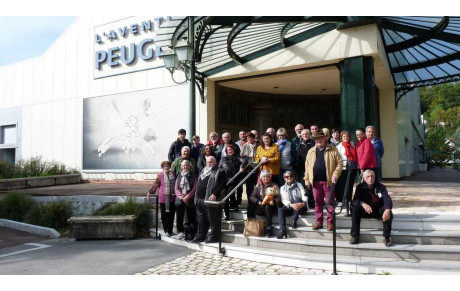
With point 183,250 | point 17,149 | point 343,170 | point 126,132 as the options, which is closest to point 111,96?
point 126,132

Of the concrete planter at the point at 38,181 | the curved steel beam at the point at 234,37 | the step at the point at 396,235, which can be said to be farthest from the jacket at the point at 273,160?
the concrete planter at the point at 38,181

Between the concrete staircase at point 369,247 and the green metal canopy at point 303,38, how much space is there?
14.6 ft

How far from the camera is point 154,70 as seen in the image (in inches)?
541

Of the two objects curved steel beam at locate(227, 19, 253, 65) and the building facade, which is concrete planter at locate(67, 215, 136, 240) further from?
the building facade

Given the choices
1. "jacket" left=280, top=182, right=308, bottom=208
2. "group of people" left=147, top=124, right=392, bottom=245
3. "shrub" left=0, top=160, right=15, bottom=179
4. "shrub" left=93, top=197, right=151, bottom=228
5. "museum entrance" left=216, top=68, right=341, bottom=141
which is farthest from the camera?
"shrub" left=0, top=160, right=15, bottom=179

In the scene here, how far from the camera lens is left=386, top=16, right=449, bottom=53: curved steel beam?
31.1 feet

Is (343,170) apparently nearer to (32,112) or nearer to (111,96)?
(111,96)

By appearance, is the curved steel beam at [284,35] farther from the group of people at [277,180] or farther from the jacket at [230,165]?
the jacket at [230,165]

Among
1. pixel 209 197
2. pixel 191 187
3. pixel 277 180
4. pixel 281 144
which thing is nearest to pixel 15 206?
pixel 191 187

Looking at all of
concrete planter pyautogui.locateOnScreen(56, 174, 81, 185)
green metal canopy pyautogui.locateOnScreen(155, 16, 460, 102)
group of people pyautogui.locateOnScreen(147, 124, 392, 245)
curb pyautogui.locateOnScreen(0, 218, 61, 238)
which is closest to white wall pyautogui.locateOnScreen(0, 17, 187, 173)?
concrete planter pyautogui.locateOnScreen(56, 174, 81, 185)

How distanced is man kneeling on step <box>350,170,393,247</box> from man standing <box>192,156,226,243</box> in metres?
2.11

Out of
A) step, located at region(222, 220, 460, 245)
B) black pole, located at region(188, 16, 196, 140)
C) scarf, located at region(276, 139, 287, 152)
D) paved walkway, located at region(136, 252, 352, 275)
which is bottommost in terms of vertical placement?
paved walkway, located at region(136, 252, 352, 275)

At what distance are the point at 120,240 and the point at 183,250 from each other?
1636 mm

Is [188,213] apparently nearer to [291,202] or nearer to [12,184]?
[291,202]
